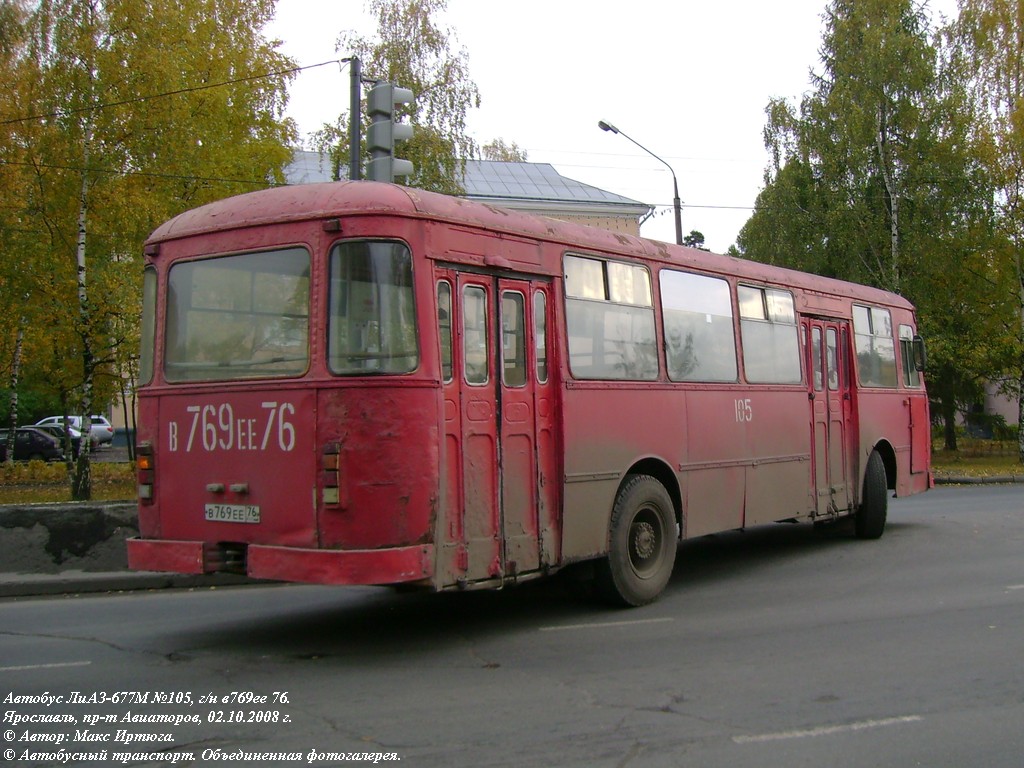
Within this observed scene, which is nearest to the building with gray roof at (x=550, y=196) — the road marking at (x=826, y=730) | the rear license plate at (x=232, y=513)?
the rear license plate at (x=232, y=513)

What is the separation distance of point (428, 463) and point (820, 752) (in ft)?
10.1

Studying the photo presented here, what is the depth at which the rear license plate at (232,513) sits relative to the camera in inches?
285

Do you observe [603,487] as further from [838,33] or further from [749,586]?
[838,33]

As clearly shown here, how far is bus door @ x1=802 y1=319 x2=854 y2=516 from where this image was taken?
1218cm

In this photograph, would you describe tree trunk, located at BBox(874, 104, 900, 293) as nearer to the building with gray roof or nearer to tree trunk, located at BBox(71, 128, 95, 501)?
the building with gray roof

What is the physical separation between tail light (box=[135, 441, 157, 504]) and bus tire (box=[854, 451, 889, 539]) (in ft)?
29.2

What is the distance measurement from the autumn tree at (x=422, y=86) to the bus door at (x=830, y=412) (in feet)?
68.1

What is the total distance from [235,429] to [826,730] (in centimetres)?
435

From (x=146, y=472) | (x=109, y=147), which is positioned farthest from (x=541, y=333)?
(x=109, y=147)

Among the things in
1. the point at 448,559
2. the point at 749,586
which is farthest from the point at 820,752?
the point at 749,586

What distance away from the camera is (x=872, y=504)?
1321cm

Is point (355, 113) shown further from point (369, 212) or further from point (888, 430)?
point (369, 212)

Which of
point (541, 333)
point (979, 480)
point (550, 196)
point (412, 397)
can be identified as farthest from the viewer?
point (550, 196)

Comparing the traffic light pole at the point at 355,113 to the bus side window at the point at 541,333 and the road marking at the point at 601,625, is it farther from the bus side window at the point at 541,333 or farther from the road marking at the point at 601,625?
the road marking at the point at 601,625
